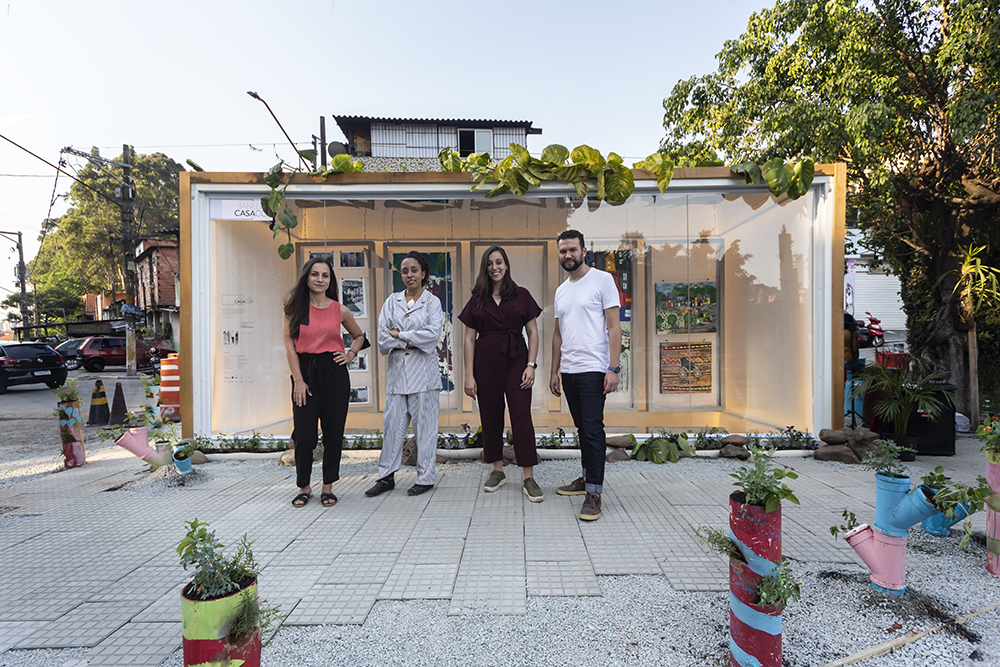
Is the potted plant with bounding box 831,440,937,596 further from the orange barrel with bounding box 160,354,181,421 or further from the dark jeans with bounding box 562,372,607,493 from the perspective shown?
the orange barrel with bounding box 160,354,181,421

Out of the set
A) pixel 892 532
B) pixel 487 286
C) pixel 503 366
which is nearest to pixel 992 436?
pixel 892 532

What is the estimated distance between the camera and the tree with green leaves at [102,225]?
44.4 metres

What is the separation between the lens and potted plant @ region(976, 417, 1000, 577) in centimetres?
273

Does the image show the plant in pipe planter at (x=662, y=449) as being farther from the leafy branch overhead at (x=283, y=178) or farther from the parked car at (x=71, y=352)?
the parked car at (x=71, y=352)

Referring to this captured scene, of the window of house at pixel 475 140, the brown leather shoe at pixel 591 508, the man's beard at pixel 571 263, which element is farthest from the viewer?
the window of house at pixel 475 140

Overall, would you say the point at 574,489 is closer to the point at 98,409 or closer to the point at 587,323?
the point at 587,323

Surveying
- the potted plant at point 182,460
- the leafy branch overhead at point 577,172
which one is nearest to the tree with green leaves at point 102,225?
the leafy branch overhead at point 577,172

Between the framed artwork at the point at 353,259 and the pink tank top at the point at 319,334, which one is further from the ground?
the framed artwork at the point at 353,259

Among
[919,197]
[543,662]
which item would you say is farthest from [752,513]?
[919,197]

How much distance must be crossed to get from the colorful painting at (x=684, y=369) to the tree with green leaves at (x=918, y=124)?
2.33 metres

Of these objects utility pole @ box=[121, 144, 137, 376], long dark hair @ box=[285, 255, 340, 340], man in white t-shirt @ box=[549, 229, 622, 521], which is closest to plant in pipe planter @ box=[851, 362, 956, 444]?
man in white t-shirt @ box=[549, 229, 622, 521]

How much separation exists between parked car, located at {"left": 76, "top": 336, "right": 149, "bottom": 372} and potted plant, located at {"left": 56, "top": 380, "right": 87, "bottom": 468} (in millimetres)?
19434

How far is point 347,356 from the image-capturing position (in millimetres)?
4102

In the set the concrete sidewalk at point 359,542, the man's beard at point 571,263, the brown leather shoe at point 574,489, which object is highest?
the man's beard at point 571,263
